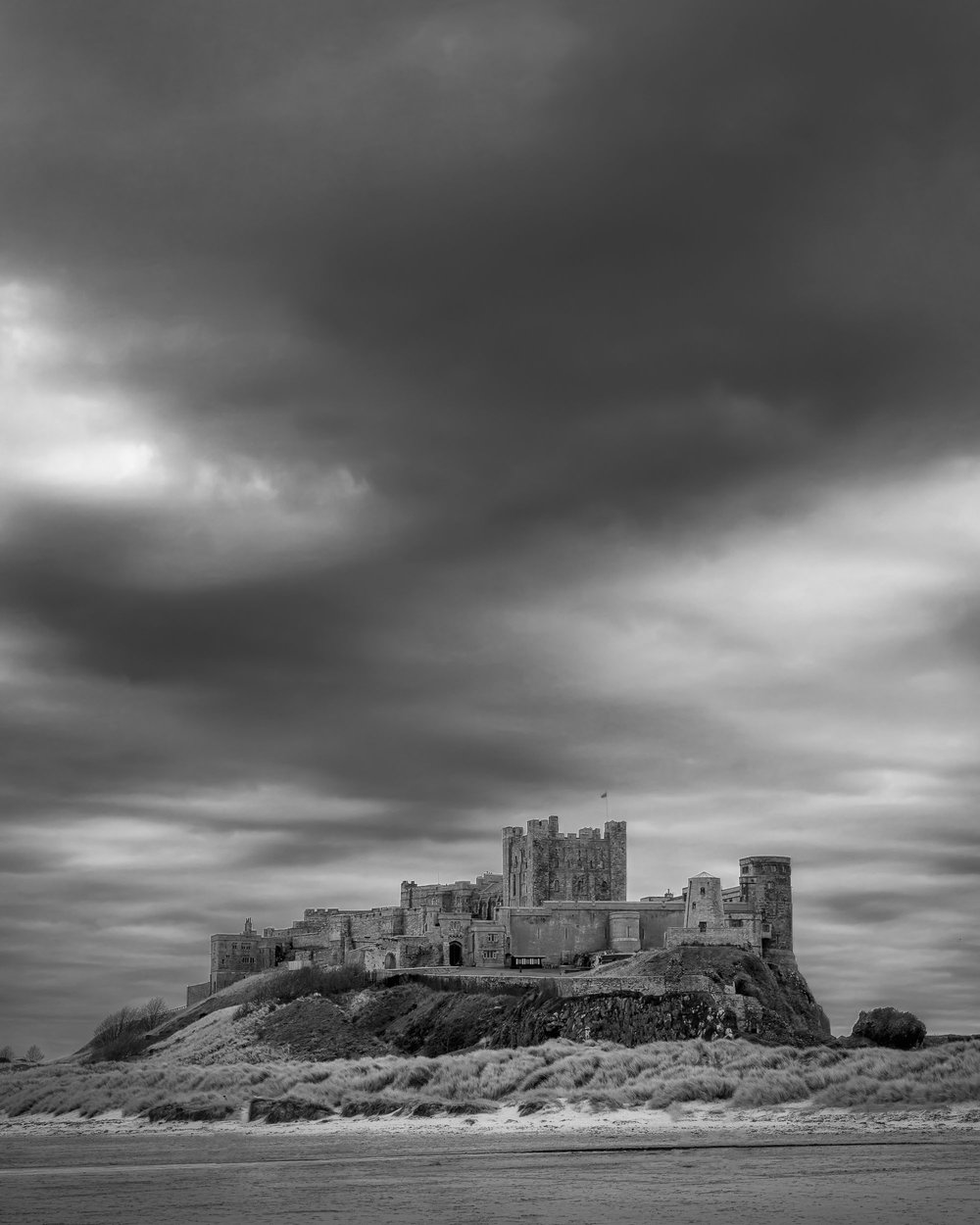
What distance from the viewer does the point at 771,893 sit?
100125 millimetres

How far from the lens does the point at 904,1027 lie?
74.2 m

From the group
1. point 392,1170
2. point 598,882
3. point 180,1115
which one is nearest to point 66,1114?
point 180,1115

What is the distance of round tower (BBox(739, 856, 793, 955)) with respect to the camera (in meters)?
98.6

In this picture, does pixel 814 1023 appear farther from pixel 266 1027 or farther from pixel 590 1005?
pixel 266 1027

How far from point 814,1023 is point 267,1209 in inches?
2545

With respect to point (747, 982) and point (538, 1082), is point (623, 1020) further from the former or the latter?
point (538, 1082)

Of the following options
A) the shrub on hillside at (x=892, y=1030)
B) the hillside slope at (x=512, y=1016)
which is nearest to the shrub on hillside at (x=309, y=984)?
the hillside slope at (x=512, y=1016)

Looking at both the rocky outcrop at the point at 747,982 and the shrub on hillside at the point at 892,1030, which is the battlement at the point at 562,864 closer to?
the rocky outcrop at the point at 747,982

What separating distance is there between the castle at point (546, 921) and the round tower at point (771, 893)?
0.27 ft

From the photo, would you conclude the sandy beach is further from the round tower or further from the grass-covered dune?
the round tower

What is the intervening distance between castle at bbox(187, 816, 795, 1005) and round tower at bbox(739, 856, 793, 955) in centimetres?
8

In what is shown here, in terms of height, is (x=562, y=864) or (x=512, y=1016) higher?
(x=562, y=864)

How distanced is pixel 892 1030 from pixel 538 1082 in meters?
26.4

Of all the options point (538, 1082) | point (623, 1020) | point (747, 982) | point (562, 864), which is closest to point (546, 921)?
point (562, 864)
